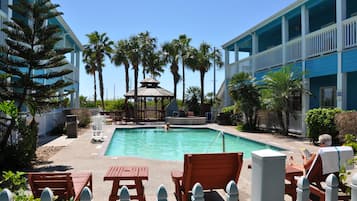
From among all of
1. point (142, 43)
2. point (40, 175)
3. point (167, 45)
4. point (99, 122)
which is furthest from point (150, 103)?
point (40, 175)

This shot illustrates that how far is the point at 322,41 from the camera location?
15930 millimetres

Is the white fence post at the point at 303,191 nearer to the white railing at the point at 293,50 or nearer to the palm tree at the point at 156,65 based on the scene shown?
the white railing at the point at 293,50

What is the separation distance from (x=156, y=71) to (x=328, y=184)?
39.7 m

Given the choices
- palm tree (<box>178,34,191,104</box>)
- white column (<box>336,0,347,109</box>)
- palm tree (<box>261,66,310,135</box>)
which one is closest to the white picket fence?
white column (<box>336,0,347,109</box>)

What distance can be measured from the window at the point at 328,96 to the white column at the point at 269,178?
621 inches

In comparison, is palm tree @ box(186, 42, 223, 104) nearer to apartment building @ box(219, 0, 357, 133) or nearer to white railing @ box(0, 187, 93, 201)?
apartment building @ box(219, 0, 357, 133)

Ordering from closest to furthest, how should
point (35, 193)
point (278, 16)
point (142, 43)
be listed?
point (35, 193), point (278, 16), point (142, 43)

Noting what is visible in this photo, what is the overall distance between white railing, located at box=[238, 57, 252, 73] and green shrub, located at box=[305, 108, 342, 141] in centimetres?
1021

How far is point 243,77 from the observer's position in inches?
812

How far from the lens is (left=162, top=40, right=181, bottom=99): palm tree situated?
119ft

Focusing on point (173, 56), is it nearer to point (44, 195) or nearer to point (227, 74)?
point (227, 74)

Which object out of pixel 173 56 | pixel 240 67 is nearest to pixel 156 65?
pixel 173 56

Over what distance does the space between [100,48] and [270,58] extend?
27.3 metres

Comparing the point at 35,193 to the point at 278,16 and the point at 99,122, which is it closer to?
the point at 99,122
